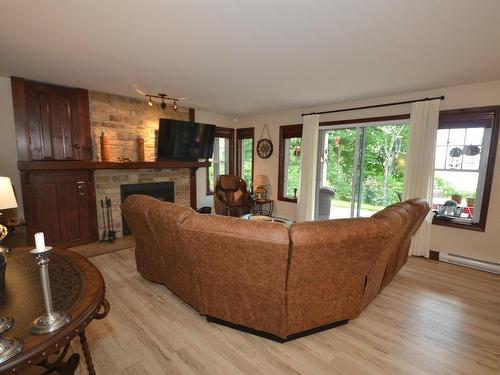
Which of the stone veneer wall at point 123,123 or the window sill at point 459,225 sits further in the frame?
the stone veneer wall at point 123,123

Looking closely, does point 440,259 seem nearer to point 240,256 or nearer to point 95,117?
point 240,256

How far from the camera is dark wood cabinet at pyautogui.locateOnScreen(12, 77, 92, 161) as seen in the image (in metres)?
3.36

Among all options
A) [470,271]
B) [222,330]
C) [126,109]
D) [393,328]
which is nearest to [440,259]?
[470,271]

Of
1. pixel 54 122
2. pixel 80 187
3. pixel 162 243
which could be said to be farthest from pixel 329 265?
pixel 54 122

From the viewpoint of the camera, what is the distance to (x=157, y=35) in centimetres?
212

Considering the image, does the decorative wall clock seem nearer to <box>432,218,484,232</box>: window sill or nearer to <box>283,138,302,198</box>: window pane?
<box>283,138,302,198</box>: window pane

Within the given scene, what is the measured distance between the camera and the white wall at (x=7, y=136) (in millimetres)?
3273

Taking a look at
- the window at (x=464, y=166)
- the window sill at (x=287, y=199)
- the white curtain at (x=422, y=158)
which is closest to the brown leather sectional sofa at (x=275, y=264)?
the white curtain at (x=422, y=158)

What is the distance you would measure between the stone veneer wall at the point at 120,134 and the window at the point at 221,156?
1346 mm

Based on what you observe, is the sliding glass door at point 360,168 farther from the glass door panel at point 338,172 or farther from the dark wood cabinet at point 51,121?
the dark wood cabinet at point 51,121

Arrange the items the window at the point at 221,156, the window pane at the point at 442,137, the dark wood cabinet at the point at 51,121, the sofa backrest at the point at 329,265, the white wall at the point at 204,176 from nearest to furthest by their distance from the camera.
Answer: the sofa backrest at the point at 329,265, the dark wood cabinet at the point at 51,121, the window pane at the point at 442,137, the white wall at the point at 204,176, the window at the point at 221,156

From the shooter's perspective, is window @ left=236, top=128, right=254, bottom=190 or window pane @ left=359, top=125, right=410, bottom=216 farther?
window @ left=236, top=128, right=254, bottom=190

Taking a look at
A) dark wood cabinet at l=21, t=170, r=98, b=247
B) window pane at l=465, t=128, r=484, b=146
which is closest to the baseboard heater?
window pane at l=465, t=128, r=484, b=146

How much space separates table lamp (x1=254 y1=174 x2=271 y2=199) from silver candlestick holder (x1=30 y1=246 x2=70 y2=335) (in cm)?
485
